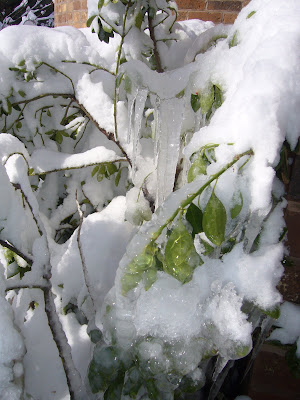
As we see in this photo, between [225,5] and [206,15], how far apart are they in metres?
0.16

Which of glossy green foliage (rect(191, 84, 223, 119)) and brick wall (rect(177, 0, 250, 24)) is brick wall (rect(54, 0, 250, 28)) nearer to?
brick wall (rect(177, 0, 250, 24))

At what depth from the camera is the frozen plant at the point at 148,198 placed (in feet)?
2.20

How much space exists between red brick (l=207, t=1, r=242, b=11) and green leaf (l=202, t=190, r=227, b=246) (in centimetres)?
231

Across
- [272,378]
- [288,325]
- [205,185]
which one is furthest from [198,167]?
[272,378]

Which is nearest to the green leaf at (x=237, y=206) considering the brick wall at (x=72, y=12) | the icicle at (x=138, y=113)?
the icicle at (x=138, y=113)

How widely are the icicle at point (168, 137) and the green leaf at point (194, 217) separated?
17.4 inches

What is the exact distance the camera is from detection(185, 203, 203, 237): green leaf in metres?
0.65

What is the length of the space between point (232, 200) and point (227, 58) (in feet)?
1.32

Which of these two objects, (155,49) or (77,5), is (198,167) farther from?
(77,5)

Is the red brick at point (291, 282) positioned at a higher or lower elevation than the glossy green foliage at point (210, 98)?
lower

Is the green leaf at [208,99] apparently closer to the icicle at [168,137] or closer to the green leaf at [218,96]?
the green leaf at [218,96]

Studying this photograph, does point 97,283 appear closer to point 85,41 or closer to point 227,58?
point 227,58

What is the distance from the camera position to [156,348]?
0.78 m

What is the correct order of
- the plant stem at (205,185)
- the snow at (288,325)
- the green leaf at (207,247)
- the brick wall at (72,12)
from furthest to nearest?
the brick wall at (72,12)
the snow at (288,325)
the green leaf at (207,247)
the plant stem at (205,185)
